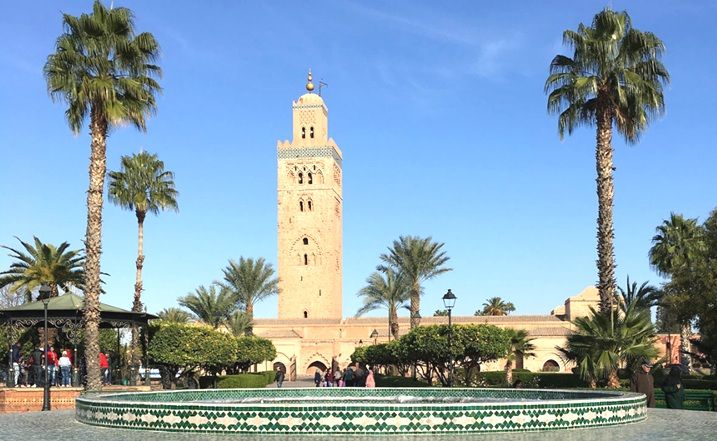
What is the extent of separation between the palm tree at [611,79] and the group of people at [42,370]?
554 inches

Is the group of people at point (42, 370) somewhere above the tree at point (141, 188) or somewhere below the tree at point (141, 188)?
below

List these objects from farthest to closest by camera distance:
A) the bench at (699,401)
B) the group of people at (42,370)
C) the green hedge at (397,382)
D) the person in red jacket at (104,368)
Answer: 1. the green hedge at (397,382)
2. the person in red jacket at (104,368)
3. the group of people at (42,370)
4. the bench at (699,401)

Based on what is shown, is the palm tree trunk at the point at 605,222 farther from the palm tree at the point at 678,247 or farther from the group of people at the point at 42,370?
the palm tree at the point at 678,247

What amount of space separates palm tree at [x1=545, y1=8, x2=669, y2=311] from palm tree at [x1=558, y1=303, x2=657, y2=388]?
2.72 m

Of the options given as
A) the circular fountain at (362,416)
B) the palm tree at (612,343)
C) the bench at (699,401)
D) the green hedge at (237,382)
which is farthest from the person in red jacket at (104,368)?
the bench at (699,401)

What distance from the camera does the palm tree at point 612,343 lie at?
20.6 metres

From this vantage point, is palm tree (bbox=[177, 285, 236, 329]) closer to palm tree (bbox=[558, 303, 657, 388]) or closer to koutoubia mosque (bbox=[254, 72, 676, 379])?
koutoubia mosque (bbox=[254, 72, 676, 379])

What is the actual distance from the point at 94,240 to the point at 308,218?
52413 millimetres

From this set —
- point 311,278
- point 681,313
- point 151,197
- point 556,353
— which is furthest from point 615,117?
point 311,278

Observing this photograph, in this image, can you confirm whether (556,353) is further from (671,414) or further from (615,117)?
(671,414)

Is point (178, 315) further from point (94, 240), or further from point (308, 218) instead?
point (94, 240)

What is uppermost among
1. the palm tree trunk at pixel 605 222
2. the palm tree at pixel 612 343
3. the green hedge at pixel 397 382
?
the palm tree trunk at pixel 605 222

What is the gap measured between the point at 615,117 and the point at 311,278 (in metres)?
50.9

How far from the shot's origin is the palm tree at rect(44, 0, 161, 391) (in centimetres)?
2300
